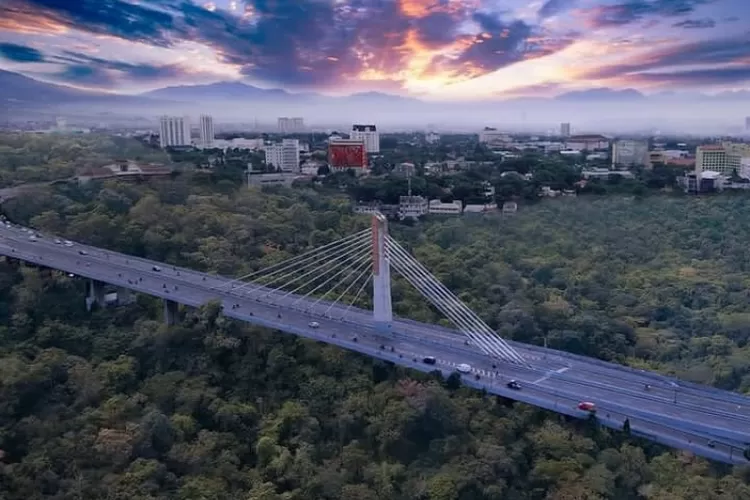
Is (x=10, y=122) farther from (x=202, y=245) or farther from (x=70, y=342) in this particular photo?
(x=70, y=342)

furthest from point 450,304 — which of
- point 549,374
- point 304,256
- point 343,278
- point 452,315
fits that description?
point 304,256

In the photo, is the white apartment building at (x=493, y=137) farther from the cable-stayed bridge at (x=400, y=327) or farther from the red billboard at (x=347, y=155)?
the cable-stayed bridge at (x=400, y=327)

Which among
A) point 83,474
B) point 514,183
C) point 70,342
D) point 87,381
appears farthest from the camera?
point 514,183

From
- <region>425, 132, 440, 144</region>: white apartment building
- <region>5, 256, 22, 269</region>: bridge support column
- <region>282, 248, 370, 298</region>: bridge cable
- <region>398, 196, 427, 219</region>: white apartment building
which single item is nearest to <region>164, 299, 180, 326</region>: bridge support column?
<region>282, 248, 370, 298</region>: bridge cable

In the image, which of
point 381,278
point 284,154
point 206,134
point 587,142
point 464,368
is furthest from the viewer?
point 284,154

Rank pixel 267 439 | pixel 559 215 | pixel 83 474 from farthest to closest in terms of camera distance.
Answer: pixel 559 215
pixel 267 439
pixel 83 474

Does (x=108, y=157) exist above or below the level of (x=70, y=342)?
above

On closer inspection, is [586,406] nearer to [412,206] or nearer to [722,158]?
[412,206]

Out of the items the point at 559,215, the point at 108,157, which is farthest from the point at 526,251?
the point at 108,157
